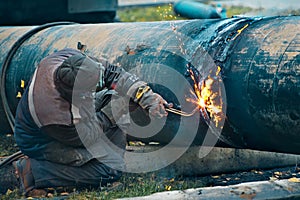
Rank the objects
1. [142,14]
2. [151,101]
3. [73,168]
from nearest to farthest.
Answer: [151,101], [73,168], [142,14]

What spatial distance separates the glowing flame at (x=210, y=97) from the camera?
13.3 feet

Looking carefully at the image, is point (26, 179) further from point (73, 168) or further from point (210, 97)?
point (210, 97)

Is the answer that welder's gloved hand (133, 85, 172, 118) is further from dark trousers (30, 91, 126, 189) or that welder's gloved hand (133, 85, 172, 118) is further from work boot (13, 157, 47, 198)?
work boot (13, 157, 47, 198)

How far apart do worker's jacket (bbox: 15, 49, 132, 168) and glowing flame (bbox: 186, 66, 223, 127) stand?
647 millimetres

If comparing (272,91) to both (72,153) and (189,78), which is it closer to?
(189,78)

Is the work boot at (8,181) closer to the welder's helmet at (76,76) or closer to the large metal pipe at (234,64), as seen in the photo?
the welder's helmet at (76,76)

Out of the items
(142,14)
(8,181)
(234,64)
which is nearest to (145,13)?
(142,14)

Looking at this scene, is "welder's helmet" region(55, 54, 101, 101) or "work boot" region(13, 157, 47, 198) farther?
"work boot" region(13, 157, 47, 198)

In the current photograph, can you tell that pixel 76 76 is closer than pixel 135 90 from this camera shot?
Yes

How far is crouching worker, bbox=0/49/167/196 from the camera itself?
420cm

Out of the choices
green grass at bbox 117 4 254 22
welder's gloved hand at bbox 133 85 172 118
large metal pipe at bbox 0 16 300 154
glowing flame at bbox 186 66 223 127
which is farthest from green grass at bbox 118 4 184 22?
glowing flame at bbox 186 66 223 127

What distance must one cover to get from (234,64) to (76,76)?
1006 millimetres

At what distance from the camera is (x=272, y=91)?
379 cm

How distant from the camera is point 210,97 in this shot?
411 centimetres
